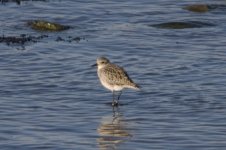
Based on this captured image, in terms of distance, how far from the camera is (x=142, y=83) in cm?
1911

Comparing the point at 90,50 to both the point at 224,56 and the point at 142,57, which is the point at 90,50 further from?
the point at 224,56

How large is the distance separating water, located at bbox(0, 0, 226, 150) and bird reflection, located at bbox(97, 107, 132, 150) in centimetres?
2

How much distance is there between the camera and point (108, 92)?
18844mm

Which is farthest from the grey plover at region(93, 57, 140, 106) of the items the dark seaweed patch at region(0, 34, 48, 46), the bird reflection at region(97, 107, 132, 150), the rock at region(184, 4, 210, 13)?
the rock at region(184, 4, 210, 13)

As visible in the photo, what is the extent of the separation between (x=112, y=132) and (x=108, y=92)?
342cm

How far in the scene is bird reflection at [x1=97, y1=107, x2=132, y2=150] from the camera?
14566mm

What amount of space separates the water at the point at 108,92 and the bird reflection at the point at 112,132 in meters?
0.02

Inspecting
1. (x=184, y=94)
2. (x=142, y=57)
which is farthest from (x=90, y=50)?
(x=184, y=94)

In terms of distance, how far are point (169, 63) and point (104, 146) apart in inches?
270

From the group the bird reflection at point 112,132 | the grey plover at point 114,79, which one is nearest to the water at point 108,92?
the bird reflection at point 112,132

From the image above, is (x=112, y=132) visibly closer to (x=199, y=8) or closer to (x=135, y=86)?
(x=135, y=86)

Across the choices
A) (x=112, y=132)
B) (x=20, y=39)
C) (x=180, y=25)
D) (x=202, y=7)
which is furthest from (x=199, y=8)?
(x=112, y=132)

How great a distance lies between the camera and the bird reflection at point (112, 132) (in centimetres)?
1457

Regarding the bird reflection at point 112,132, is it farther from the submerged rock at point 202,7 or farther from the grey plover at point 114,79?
the submerged rock at point 202,7
